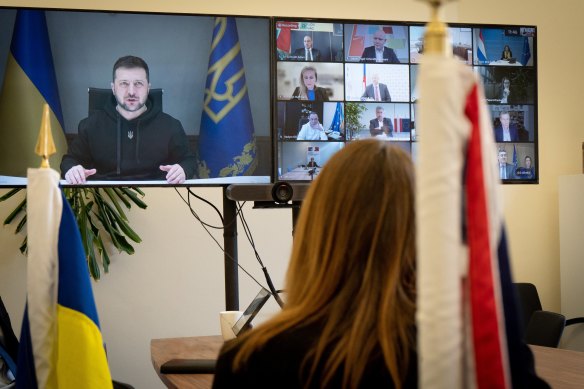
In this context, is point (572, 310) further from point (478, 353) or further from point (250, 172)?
point (478, 353)

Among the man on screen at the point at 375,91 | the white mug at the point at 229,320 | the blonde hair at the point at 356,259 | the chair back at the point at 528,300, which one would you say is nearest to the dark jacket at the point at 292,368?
the blonde hair at the point at 356,259

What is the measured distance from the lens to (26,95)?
125 inches

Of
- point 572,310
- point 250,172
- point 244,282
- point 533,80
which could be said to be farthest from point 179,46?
point 572,310

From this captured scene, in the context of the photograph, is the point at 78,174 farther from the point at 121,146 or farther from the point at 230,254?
the point at 230,254

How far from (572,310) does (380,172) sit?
4397 mm

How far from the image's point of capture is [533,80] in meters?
3.49

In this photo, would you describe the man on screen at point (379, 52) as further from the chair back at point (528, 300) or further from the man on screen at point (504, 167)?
the chair back at point (528, 300)

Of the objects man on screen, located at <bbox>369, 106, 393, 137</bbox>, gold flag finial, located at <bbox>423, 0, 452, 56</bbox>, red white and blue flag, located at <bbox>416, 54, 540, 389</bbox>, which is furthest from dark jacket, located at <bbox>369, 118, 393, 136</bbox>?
gold flag finial, located at <bbox>423, 0, 452, 56</bbox>

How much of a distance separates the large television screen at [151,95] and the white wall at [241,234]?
1.62 meters

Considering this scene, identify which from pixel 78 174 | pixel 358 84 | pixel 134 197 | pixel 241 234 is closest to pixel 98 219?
pixel 134 197

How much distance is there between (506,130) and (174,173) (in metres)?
1.39

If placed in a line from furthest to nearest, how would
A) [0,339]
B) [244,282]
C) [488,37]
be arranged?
[244,282]
[488,37]
[0,339]

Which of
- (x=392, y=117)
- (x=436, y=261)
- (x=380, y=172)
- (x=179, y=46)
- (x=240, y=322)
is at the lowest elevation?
(x=240, y=322)

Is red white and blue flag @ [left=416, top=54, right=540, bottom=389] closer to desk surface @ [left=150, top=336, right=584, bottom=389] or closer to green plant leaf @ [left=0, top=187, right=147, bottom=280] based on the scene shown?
desk surface @ [left=150, top=336, right=584, bottom=389]
